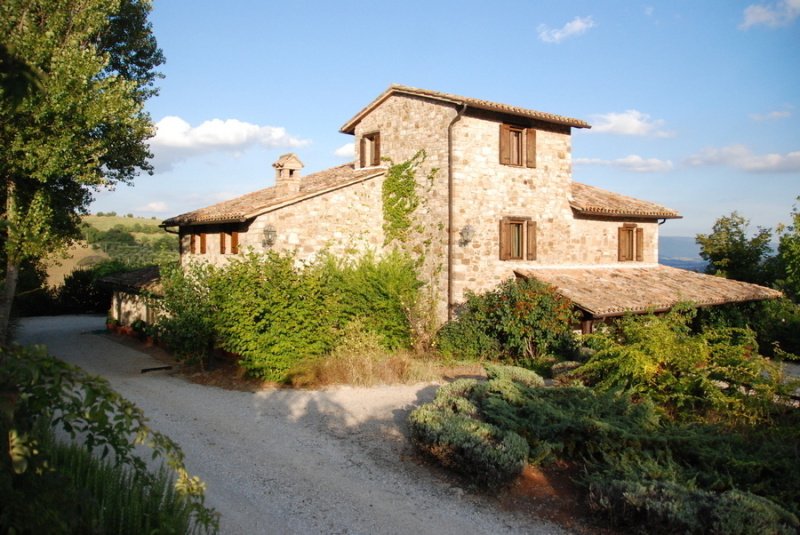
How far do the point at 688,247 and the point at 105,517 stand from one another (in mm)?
157168

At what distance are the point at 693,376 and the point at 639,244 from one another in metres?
12.5

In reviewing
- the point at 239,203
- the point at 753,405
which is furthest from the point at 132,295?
the point at 753,405

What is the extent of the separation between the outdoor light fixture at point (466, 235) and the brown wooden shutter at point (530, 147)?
9.69ft

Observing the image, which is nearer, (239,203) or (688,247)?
(239,203)

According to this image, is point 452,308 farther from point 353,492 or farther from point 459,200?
point 353,492

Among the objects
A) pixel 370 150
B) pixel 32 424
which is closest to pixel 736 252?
pixel 370 150

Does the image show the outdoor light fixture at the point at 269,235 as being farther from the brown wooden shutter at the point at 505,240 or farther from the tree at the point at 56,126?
the brown wooden shutter at the point at 505,240

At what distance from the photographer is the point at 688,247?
463 ft

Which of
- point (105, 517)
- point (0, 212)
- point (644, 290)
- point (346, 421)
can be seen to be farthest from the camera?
point (644, 290)

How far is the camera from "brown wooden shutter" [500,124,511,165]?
16.1 meters

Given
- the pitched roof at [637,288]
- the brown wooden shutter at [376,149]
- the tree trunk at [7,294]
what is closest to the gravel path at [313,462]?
the tree trunk at [7,294]

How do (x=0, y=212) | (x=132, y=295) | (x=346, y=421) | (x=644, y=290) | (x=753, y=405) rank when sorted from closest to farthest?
(x=753, y=405)
(x=346, y=421)
(x=0, y=212)
(x=644, y=290)
(x=132, y=295)

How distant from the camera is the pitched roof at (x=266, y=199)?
13961 mm

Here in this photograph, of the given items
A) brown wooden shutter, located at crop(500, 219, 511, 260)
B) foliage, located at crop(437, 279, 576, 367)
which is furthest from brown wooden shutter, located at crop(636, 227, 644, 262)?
foliage, located at crop(437, 279, 576, 367)
